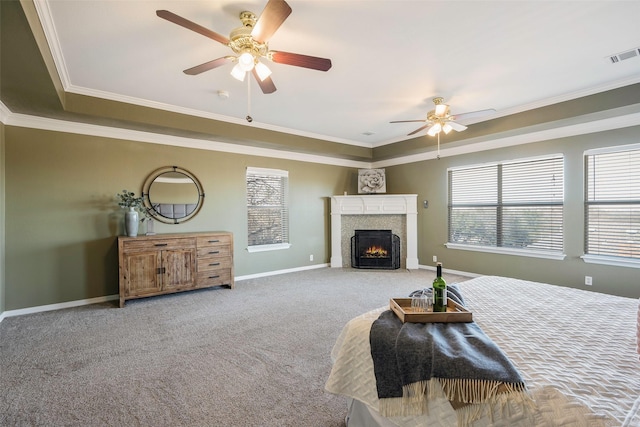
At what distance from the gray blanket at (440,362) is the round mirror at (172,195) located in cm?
428

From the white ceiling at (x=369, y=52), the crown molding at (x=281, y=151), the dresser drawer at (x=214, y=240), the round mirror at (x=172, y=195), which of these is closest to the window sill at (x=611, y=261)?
the crown molding at (x=281, y=151)

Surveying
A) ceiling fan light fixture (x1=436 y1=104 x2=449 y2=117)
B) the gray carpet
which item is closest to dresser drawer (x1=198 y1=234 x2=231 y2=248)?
the gray carpet

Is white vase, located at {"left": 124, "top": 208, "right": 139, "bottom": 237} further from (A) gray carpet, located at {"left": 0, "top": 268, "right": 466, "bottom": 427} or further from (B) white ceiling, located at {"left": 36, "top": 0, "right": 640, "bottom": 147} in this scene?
(B) white ceiling, located at {"left": 36, "top": 0, "right": 640, "bottom": 147}

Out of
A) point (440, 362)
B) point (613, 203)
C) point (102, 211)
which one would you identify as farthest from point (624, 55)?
point (102, 211)

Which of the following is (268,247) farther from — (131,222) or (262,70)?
(262,70)

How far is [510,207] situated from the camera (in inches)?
201

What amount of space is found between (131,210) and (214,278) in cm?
159

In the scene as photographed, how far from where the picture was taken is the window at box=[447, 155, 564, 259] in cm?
461

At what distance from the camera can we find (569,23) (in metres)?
2.44

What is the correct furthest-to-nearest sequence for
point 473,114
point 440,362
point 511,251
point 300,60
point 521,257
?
point 511,251 < point 521,257 < point 473,114 < point 300,60 < point 440,362

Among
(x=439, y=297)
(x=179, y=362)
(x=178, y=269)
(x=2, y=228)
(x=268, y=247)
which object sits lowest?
(x=179, y=362)

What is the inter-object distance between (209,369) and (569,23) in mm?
4160

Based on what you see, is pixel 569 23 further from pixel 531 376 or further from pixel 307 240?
pixel 307 240

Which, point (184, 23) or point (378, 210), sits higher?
point (184, 23)
